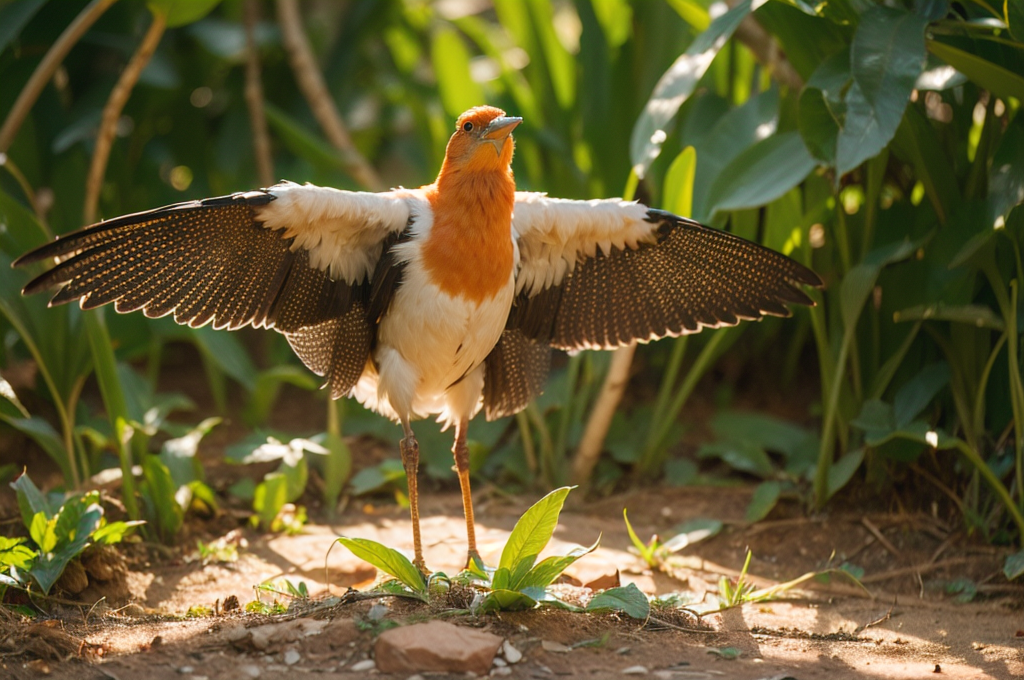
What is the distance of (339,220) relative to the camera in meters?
3.34

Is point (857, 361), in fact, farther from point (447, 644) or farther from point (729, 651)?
point (447, 644)

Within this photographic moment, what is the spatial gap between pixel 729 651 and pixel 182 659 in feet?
5.55

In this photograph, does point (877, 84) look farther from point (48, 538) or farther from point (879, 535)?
point (48, 538)

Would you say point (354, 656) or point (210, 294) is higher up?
point (210, 294)

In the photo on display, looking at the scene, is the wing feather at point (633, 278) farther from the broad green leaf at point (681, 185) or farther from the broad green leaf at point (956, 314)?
the broad green leaf at point (956, 314)

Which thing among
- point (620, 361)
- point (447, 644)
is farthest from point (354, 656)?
point (620, 361)

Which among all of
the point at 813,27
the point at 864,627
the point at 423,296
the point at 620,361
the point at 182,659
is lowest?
the point at 864,627

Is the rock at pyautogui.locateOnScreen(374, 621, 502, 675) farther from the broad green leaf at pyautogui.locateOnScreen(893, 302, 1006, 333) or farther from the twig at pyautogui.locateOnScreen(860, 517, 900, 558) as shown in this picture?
the broad green leaf at pyautogui.locateOnScreen(893, 302, 1006, 333)

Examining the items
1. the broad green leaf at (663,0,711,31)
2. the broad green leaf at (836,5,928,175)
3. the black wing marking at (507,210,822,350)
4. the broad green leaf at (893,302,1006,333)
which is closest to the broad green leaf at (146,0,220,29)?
the black wing marking at (507,210,822,350)

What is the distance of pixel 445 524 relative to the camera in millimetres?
4469

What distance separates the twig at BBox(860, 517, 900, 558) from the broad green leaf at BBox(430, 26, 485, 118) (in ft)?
10.6

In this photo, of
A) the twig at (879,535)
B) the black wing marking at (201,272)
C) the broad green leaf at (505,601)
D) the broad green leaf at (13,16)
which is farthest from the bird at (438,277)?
the broad green leaf at (13,16)

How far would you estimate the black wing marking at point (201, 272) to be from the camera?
10.4 ft

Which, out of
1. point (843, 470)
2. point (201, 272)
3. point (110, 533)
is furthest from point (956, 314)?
point (110, 533)
